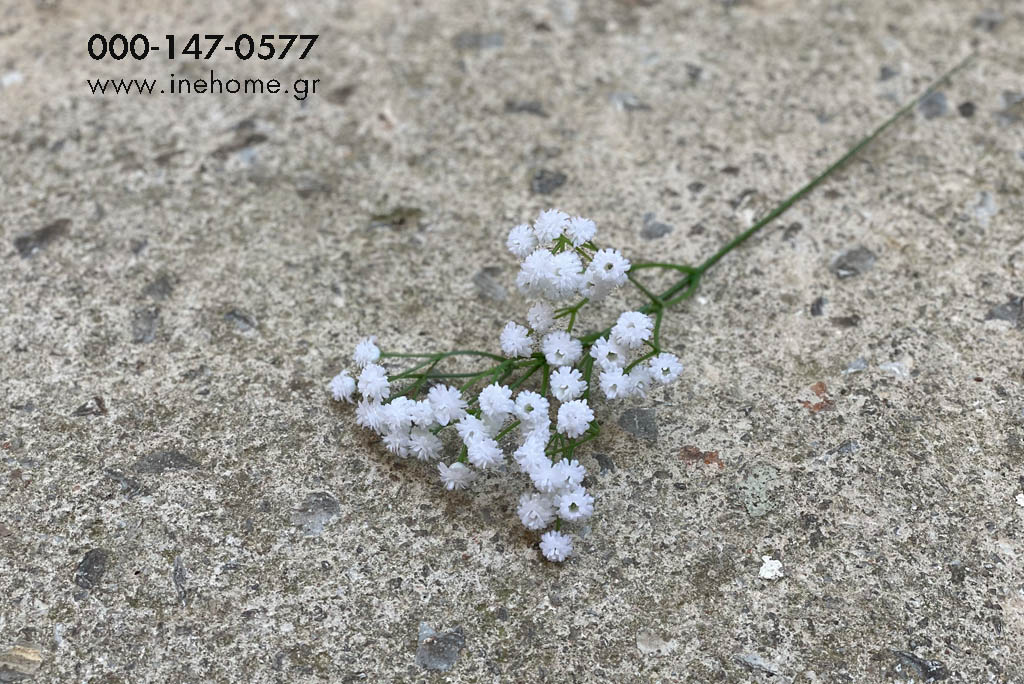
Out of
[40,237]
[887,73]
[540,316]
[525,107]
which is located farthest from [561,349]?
[887,73]

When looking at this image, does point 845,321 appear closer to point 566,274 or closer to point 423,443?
point 566,274

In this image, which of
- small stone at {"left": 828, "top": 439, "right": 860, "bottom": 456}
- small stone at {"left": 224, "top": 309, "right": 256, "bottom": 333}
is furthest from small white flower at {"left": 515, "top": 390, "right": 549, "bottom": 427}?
small stone at {"left": 224, "top": 309, "right": 256, "bottom": 333}

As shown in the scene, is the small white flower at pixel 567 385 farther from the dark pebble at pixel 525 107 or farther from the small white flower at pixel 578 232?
the dark pebble at pixel 525 107

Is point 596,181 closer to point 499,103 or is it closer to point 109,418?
point 499,103

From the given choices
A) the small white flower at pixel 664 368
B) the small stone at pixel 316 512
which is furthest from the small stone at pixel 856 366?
the small stone at pixel 316 512

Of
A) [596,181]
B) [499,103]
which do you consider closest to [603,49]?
[499,103]
